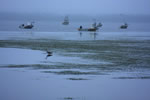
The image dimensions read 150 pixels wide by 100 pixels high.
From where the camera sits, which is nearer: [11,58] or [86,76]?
[86,76]

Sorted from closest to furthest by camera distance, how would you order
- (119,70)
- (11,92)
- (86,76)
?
(11,92) < (86,76) < (119,70)

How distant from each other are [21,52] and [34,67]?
9.71m

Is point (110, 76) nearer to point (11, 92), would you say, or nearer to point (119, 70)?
point (119, 70)

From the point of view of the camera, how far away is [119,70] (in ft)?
89.8

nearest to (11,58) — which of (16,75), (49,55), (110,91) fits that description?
(49,55)

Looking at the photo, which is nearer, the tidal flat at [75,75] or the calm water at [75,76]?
the calm water at [75,76]

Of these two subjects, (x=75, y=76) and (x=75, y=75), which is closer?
(x=75, y=76)

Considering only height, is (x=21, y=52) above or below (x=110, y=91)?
above

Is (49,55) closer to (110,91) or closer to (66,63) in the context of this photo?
(66,63)

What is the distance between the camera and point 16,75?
84.4ft

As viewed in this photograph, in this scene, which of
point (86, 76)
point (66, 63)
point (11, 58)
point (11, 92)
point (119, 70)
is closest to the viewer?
point (11, 92)

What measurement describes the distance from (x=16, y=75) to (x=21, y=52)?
12572 mm

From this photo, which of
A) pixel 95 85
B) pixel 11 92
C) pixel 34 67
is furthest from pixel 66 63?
pixel 11 92

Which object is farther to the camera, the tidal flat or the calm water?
the tidal flat
